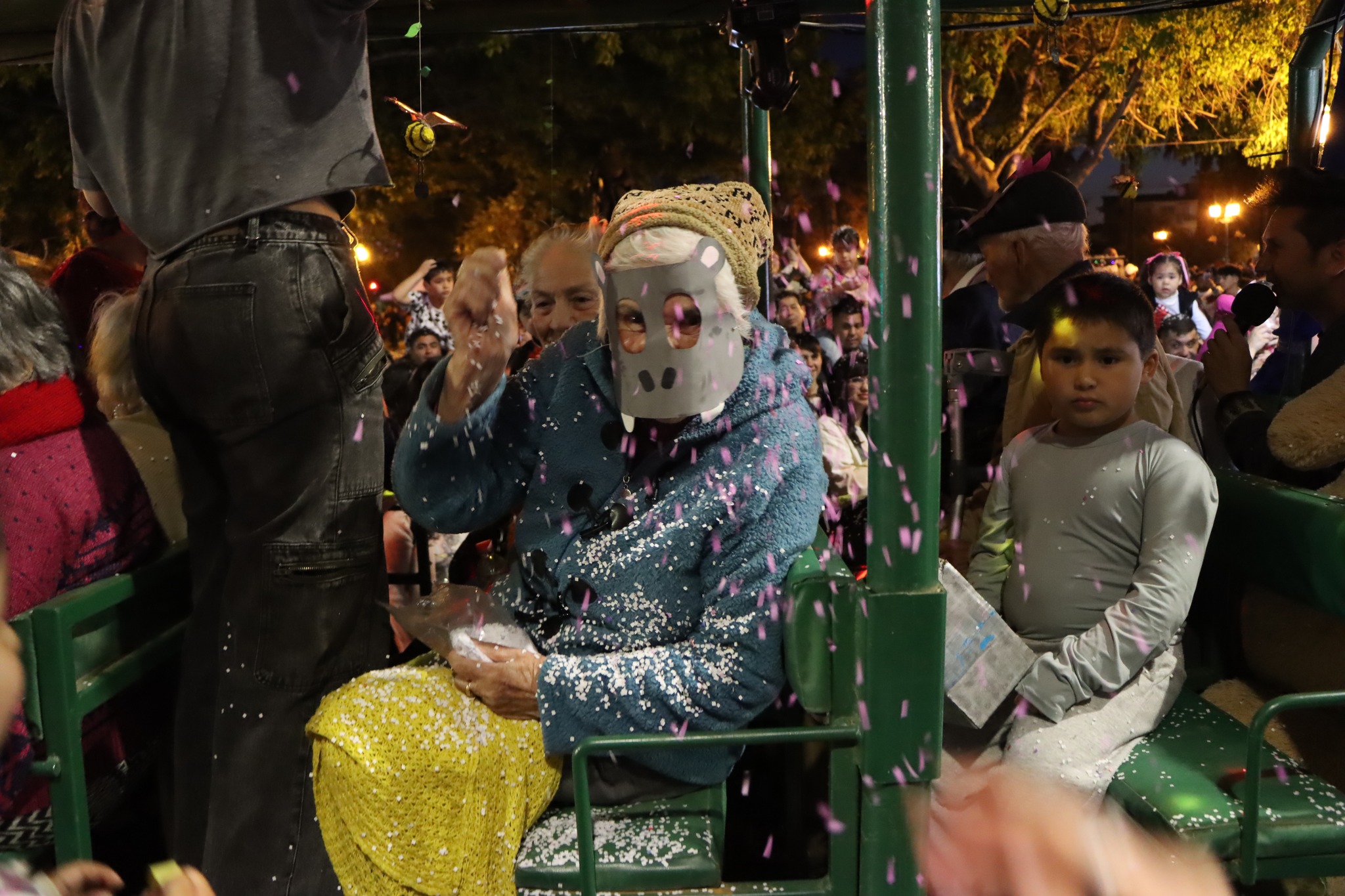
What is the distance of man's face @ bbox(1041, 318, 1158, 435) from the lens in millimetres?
2895

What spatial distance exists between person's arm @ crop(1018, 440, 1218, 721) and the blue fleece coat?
0.74 m

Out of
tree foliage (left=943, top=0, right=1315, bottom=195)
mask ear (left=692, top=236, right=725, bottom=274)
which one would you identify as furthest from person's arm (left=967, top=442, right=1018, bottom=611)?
tree foliage (left=943, top=0, right=1315, bottom=195)

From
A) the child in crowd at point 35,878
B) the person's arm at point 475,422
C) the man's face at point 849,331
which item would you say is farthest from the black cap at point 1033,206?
the man's face at point 849,331

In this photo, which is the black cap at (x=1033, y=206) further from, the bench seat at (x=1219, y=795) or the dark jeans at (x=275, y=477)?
the dark jeans at (x=275, y=477)

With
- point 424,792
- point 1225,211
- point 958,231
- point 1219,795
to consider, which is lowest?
point 1219,795

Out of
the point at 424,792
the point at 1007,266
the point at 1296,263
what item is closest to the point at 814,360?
the point at 1007,266

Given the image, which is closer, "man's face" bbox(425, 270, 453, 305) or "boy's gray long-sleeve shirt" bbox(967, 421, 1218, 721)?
"boy's gray long-sleeve shirt" bbox(967, 421, 1218, 721)

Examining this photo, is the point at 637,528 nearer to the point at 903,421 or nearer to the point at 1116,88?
the point at 903,421

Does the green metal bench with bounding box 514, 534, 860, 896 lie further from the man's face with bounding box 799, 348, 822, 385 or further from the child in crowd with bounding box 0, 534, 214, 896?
the man's face with bounding box 799, 348, 822, 385

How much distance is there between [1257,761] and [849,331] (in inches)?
228

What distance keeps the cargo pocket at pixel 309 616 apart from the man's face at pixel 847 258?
7.49 m

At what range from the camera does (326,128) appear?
244 centimetres

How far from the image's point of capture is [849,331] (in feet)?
25.3

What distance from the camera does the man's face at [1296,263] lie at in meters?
3.40
